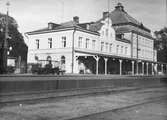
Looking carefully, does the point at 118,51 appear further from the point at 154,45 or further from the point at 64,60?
the point at 154,45

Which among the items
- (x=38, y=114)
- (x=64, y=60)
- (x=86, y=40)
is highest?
(x=86, y=40)

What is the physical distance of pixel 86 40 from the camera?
35.1m

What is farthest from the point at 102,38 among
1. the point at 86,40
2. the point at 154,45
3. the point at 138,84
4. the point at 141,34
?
the point at 154,45

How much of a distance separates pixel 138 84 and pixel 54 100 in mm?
12766

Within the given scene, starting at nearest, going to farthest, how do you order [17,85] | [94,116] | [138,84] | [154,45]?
[94,116]
[17,85]
[138,84]
[154,45]

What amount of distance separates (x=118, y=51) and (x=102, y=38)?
5847mm

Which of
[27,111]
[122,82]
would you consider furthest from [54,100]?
[122,82]

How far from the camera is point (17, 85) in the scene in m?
12.2

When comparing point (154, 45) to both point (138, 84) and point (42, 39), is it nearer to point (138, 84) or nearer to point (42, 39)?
point (42, 39)

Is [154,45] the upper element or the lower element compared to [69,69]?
upper

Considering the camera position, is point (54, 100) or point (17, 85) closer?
point (54, 100)

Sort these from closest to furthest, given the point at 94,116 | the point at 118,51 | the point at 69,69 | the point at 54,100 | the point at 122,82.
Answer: the point at 94,116 < the point at 54,100 < the point at 122,82 < the point at 69,69 < the point at 118,51

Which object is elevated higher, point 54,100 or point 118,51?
point 118,51

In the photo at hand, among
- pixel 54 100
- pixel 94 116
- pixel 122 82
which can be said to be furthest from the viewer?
pixel 122 82
